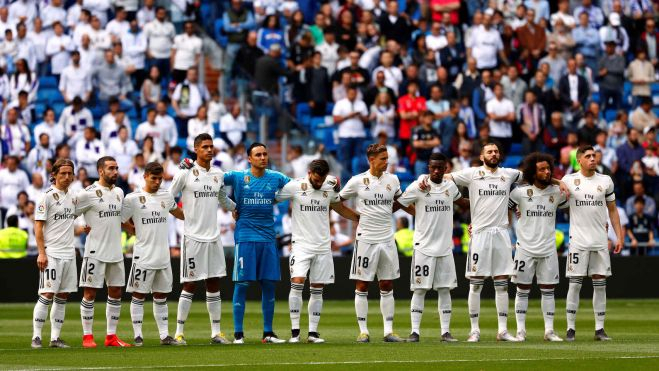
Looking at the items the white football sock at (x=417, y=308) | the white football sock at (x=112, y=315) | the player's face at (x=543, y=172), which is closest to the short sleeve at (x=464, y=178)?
the player's face at (x=543, y=172)

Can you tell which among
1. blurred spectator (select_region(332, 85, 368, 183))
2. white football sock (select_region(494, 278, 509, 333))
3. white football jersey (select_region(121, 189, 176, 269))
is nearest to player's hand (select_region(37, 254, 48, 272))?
white football jersey (select_region(121, 189, 176, 269))

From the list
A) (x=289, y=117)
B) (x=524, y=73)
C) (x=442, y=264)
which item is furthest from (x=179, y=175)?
(x=524, y=73)

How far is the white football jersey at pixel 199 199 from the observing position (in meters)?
19.5

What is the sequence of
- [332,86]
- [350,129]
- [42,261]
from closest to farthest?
[42,261] → [350,129] → [332,86]

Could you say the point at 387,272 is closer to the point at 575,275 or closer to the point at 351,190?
the point at 351,190

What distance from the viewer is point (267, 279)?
19.5m

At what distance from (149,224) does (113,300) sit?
3.76ft

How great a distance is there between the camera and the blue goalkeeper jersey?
64.3 feet

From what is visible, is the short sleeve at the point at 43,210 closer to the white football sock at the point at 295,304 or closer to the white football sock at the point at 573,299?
the white football sock at the point at 295,304

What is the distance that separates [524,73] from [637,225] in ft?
20.6

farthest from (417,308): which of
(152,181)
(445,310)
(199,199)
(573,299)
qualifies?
(152,181)

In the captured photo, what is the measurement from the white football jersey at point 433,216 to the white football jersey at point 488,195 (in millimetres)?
315

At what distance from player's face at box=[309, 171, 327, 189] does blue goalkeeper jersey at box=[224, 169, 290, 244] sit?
52 cm

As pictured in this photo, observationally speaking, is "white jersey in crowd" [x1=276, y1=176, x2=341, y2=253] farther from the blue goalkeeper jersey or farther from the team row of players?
the blue goalkeeper jersey
